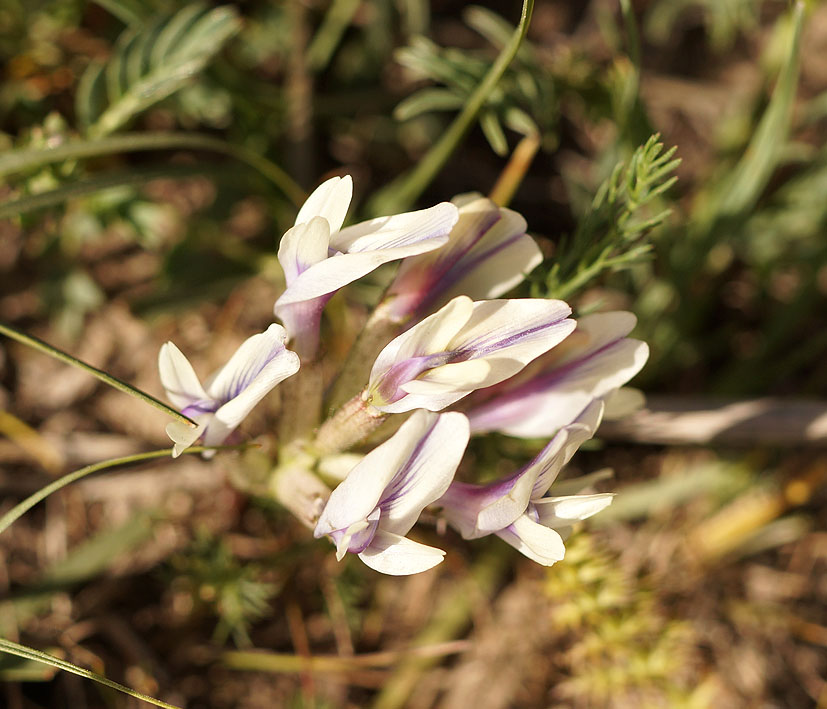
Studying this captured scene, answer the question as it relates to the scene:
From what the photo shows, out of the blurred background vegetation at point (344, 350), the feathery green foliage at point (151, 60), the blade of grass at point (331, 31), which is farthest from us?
the blade of grass at point (331, 31)

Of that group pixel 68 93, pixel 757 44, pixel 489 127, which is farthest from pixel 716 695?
pixel 68 93

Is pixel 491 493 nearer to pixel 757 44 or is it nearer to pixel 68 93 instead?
pixel 68 93

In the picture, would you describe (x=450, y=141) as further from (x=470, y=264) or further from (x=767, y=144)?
(x=767, y=144)

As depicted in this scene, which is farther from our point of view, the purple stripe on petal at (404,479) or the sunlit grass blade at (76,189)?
the sunlit grass blade at (76,189)

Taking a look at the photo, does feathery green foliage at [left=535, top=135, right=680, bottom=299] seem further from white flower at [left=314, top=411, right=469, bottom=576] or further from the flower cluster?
white flower at [left=314, top=411, right=469, bottom=576]

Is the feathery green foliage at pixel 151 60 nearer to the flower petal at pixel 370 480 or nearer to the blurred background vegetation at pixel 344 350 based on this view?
the blurred background vegetation at pixel 344 350

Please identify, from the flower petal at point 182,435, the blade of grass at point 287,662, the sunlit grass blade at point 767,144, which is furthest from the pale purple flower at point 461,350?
the blade of grass at point 287,662

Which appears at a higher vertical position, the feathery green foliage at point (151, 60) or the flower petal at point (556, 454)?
the feathery green foliage at point (151, 60)
